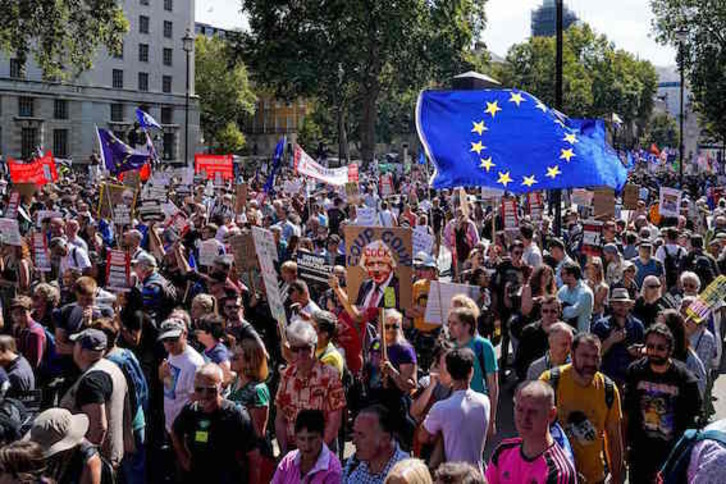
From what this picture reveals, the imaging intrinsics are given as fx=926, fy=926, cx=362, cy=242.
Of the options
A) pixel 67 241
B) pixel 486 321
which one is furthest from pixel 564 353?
pixel 67 241

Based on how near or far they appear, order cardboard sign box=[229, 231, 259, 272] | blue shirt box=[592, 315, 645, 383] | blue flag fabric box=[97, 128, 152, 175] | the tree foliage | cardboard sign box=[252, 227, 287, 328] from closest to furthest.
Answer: cardboard sign box=[252, 227, 287, 328], blue shirt box=[592, 315, 645, 383], cardboard sign box=[229, 231, 259, 272], blue flag fabric box=[97, 128, 152, 175], the tree foliage

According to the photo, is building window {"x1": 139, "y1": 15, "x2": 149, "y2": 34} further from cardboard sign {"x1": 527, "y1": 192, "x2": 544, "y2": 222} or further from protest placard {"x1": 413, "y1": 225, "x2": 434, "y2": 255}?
protest placard {"x1": 413, "y1": 225, "x2": 434, "y2": 255}

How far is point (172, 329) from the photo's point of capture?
6.27m

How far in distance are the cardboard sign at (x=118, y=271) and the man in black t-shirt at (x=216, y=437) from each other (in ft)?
12.2

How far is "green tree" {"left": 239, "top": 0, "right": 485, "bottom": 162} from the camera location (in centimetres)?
4962

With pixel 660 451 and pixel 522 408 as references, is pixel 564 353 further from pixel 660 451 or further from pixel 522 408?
pixel 522 408

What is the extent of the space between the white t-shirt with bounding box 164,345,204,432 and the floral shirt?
25.7 inches

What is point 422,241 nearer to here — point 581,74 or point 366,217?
point 366,217

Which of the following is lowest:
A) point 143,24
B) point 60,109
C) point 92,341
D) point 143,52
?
point 92,341

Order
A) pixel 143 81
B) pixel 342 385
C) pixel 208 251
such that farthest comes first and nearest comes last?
pixel 143 81, pixel 208 251, pixel 342 385

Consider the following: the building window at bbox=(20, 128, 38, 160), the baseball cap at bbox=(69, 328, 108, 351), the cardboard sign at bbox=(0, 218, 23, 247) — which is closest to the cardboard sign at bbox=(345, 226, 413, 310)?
the baseball cap at bbox=(69, 328, 108, 351)

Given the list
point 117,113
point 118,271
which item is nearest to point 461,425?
point 118,271

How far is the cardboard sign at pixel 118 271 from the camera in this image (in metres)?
8.75

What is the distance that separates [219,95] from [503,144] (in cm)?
8012
